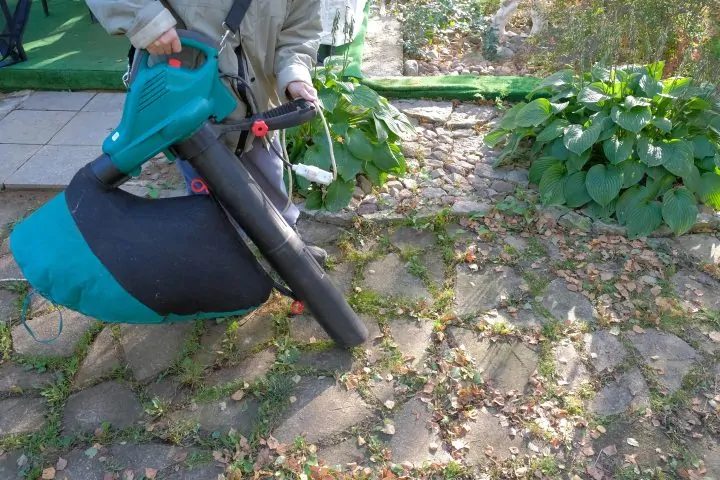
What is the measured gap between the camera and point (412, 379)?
241cm

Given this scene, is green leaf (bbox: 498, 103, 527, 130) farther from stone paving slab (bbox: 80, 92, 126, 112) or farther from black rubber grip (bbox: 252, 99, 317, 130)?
stone paving slab (bbox: 80, 92, 126, 112)

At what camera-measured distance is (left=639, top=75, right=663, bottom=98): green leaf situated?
3314mm

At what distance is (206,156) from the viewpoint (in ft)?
6.28

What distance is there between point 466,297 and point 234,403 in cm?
121

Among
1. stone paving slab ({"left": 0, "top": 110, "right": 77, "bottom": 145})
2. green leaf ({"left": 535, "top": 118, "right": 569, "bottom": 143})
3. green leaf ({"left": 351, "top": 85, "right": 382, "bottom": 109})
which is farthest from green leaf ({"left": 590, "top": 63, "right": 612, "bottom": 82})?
stone paving slab ({"left": 0, "top": 110, "right": 77, "bottom": 145})

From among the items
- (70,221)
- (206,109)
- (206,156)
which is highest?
(206,109)

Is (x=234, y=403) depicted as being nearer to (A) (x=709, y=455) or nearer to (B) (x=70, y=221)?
(B) (x=70, y=221)

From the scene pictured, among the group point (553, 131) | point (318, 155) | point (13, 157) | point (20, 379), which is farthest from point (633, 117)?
point (13, 157)

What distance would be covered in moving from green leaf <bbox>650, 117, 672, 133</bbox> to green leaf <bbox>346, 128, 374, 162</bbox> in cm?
158

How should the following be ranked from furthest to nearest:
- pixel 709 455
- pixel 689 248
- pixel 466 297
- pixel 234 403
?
pixel 689 248 < pixel 466 297 < pixel 234 403 < pixel 709 455

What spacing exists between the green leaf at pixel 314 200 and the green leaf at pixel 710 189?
2.18m

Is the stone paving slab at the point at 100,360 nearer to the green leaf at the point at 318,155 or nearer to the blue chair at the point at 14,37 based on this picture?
the green leaf at the point at 318,155

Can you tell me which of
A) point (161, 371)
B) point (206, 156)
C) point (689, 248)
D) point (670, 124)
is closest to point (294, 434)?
point (161, 371)

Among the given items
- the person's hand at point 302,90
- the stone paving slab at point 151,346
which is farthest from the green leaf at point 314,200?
the person's hand at point 302,90
